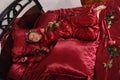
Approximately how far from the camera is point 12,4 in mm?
1798

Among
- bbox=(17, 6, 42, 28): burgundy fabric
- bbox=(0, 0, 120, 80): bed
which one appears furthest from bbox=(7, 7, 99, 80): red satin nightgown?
bbox=(17, 6, 42, 28): burgundy fabric

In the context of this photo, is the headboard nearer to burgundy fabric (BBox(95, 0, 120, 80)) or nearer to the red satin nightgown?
the red satin nightgown

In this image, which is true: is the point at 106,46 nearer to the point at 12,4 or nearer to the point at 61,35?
the point at 61,35

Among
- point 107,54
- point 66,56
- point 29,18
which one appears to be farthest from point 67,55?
point 29,18

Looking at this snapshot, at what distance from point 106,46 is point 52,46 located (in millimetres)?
453

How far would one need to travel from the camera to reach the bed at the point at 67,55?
4.56 feet

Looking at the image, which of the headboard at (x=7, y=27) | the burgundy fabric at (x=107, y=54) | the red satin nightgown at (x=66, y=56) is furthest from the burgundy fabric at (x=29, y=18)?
the burgundy fabric at (x=107, y=54)

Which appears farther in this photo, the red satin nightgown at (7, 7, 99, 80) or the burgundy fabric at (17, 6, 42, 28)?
the burgundy fabric at (17, 6, 42, 28)

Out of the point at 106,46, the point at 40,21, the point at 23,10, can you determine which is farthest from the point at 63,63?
the point at 23,10

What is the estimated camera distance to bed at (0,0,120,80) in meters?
1.39

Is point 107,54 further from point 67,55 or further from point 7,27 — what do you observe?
point 7,27

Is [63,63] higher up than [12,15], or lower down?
lower down

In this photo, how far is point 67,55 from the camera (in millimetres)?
1460

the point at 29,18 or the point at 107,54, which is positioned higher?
the point at 29,18
